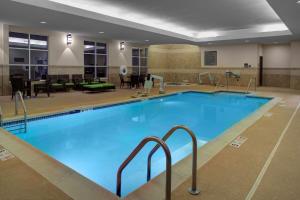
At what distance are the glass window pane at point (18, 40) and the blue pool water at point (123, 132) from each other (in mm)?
5006

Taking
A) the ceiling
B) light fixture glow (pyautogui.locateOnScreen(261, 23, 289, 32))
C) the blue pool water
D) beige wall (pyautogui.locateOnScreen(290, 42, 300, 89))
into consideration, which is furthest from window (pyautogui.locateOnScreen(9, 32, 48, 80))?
beige wall (pyautogui.locateOnScreen(290, 42, 300, 89))

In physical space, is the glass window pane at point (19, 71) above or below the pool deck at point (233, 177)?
above

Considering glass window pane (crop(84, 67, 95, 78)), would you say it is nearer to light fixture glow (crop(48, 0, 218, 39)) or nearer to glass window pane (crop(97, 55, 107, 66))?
glass window pane (crop(97, 55, 107, 66))

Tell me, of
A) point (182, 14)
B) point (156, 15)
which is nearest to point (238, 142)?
point (182, 14)

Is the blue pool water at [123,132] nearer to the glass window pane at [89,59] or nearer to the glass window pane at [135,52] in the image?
the glass window pane at [89,59]

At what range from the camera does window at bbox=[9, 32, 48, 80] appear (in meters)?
9.45

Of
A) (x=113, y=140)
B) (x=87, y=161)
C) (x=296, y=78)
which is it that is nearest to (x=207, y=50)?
(x=296, y=78)

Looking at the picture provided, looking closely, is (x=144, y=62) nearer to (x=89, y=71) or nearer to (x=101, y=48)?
(x=101, y=48)

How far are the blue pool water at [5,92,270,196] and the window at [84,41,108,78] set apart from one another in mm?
4563

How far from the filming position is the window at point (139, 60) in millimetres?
14953

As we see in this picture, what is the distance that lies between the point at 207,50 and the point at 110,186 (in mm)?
13810

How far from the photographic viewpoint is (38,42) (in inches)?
403

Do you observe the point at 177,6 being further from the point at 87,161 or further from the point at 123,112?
the point at 87,161

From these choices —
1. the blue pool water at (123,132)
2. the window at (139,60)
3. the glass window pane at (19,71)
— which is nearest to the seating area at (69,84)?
the glass window pane at (19,71)
